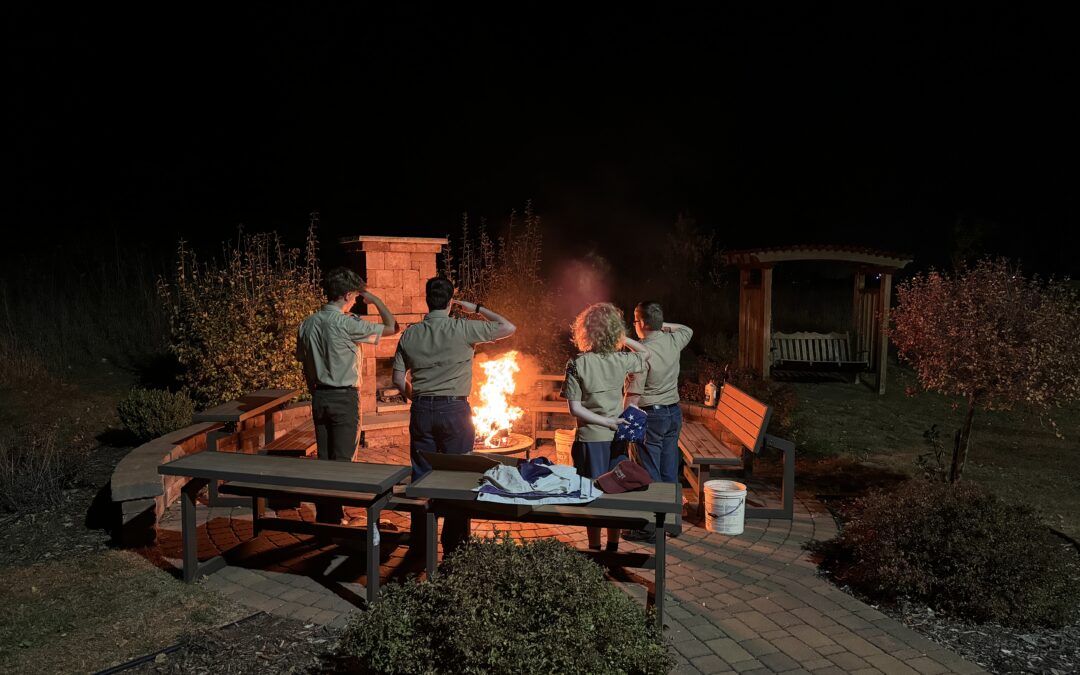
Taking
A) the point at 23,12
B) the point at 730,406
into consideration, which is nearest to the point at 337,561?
the point at 730,406

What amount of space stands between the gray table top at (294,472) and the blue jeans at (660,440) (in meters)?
1.93

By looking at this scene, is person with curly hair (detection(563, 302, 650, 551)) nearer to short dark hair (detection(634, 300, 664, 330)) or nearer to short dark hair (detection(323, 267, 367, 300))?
short dark hair (detection(634, 300, 664, 330))

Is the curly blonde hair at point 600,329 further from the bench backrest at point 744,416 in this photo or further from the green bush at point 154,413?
the green bush at point 154,413

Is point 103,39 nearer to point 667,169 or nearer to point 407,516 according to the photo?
point 667,169

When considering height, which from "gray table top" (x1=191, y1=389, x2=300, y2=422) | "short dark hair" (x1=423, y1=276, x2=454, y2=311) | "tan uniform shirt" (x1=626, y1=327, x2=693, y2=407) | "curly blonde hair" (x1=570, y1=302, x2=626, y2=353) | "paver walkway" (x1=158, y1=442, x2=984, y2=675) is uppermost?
"short dark hair" (x1=423, y1=276, x2=454, y2=311)

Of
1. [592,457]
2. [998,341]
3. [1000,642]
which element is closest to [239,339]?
[592,457]

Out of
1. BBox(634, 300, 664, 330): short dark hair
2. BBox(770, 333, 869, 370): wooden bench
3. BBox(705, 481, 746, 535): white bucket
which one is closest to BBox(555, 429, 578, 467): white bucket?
BBox(705, 481, 746, 535): white bucket

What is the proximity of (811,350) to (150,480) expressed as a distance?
532 inches

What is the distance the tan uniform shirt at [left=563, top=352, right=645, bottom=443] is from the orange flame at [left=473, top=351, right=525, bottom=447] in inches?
88.0

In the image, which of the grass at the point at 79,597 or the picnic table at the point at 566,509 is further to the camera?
the picnic table at the point at 566,509

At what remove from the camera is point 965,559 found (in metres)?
4.29

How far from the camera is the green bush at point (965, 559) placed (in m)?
4.17

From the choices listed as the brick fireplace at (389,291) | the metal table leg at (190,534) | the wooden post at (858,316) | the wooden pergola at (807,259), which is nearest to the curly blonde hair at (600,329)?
the metal table leg at (190,534)

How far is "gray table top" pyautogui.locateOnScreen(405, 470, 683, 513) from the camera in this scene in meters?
3.72
